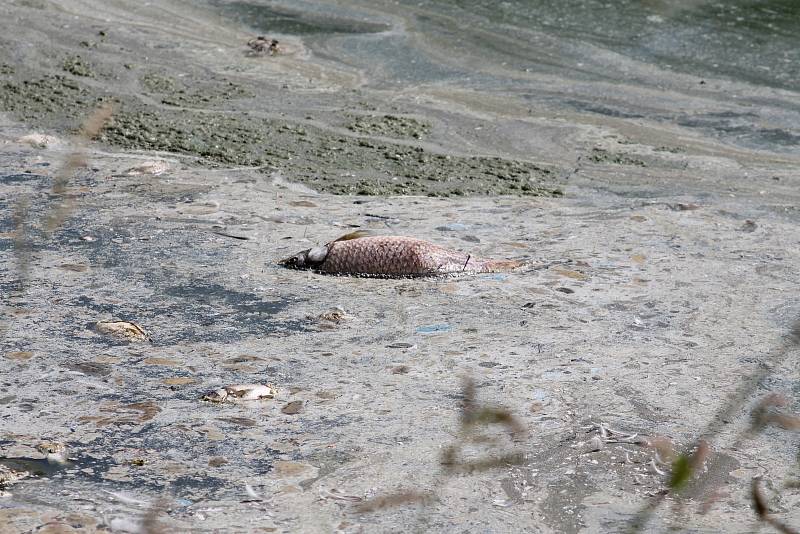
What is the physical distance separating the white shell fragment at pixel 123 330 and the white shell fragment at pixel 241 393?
1.33ft

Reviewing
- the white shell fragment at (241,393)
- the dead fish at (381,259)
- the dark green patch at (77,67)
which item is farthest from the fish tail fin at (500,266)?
the dark green patch at (77,67)

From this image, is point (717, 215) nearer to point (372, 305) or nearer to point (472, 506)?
point (372, 305)

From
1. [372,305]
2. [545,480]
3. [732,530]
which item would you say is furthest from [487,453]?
[372,305]

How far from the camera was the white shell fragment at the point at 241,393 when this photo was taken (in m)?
2.71

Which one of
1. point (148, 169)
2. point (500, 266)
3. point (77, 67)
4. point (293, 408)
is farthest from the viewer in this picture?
point (77, 67)

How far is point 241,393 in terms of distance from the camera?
2.72m

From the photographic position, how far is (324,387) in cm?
280

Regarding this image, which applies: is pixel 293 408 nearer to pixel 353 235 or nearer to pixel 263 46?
pixel 353 235

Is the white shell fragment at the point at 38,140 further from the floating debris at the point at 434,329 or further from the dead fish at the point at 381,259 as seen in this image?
the floating debris at the point at 434,329

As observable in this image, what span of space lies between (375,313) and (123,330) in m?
0.68

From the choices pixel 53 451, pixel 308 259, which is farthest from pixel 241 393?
pixel 308 259

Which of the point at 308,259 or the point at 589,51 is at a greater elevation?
the point at 589,51

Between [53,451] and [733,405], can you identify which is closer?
[733,405]

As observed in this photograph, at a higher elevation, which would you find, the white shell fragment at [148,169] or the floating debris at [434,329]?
the floating debris at [434,329]
